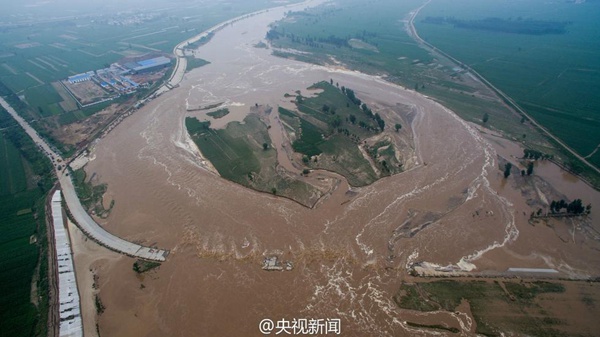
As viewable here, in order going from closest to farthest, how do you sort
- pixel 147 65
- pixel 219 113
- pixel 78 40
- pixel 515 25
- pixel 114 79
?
pixel 219 113, pixel 114 79, pixel 147 65, pixel 515 25, pixel 78 40

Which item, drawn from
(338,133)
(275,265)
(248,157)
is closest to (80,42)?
(248,157)

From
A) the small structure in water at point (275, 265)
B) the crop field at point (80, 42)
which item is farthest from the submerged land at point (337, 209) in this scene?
the crop field at point (80, 42)

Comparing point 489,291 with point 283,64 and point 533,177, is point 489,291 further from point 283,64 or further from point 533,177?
point 283,64

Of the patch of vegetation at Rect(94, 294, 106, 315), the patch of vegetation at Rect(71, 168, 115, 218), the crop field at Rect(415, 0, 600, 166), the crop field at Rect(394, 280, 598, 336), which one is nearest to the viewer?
the crop field at Rect(394, 280, 598, 336)

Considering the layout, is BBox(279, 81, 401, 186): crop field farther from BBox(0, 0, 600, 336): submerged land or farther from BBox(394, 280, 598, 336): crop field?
BBox(394, 280, 598, 336): crop field

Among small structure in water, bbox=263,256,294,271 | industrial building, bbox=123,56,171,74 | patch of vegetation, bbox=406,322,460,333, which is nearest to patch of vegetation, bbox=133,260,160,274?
small structure in water, bbox=263,256,294,271

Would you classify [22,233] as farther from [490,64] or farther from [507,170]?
[490,64]

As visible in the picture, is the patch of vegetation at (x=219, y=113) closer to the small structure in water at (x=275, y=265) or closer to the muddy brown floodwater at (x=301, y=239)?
the muddy brown floodwater at (x=301, y=239)
